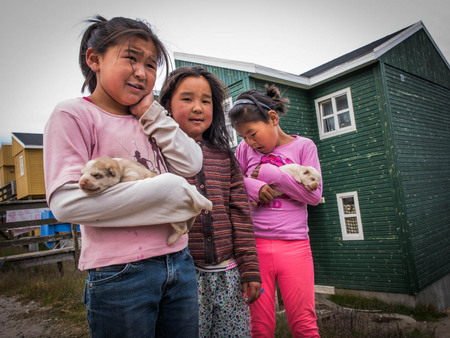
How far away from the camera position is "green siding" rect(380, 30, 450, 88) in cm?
1116

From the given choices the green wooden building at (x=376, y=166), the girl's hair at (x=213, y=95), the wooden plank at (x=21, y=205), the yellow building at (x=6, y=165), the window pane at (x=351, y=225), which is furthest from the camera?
the yellow building at (x=6, y=165)

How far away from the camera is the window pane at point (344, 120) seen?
443 inches

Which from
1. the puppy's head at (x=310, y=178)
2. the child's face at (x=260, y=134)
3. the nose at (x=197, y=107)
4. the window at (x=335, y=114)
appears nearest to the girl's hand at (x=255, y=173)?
the child's face at (x=260, y=134)

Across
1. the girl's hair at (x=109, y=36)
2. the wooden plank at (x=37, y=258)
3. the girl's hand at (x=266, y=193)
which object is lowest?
the wooden plank at (x=37, y=258)

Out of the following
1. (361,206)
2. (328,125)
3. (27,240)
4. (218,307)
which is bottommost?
(361,206)

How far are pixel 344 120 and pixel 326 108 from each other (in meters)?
0.86

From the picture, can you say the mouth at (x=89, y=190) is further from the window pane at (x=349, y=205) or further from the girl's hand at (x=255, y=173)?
the window pane at (x=349, y=205)

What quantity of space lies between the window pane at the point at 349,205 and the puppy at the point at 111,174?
10889 mm

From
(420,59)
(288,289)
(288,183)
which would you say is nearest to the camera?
(288,289)

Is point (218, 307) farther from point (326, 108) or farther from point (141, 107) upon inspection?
point (326, 108)

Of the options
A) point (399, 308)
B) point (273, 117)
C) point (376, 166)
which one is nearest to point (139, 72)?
point (273, 117)

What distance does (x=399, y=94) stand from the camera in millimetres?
11055

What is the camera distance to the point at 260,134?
8.36 ft

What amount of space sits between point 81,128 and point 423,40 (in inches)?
609
